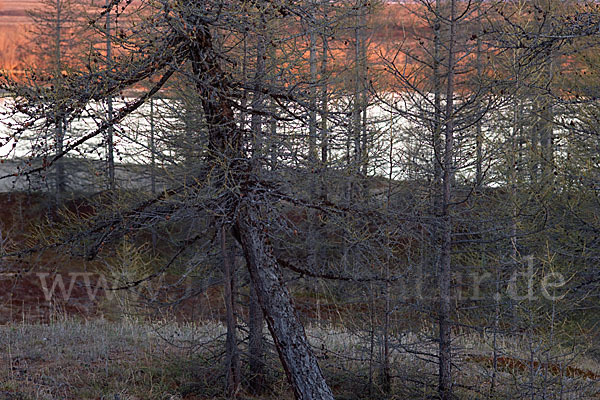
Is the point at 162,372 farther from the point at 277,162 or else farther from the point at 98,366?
the point at 277,162

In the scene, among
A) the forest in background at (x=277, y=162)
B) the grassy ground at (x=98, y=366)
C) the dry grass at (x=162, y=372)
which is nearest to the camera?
the forest in background at (x=277, y=162)

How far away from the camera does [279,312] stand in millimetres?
6609

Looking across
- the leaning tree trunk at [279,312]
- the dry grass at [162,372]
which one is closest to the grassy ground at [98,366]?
the dry grass at [162,372]

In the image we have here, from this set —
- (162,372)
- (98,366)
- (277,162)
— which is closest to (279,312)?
(277,162)

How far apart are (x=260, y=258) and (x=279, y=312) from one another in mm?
653

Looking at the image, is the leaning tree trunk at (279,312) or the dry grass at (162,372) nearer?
the leaning tree trunk at (279,312)

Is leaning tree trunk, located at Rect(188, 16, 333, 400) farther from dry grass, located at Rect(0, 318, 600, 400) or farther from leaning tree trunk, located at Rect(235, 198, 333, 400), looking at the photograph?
dry grass, located at Rect(0, 318, 600, 400)

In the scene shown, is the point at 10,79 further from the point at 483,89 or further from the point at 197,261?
the point at 483,89

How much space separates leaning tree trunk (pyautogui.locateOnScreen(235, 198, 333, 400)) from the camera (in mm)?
6520

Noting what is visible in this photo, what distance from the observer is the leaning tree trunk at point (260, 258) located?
6.51 m

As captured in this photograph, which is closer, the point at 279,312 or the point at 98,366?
the point at 279,312

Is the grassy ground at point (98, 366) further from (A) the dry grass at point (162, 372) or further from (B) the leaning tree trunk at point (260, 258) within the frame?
(B) the leaning tree trunk at point (260, 258)

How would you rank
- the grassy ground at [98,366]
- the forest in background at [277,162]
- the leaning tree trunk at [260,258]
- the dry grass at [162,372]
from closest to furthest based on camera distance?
the forest in background at [277,162] < the leaning tree trunk at [260,258] < the grassy ground at [98,366] < the dry grass at [162,372]

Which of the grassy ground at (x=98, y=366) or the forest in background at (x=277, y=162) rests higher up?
the forest in background at (x=277, y=162)
